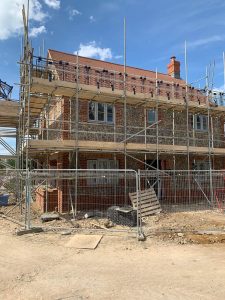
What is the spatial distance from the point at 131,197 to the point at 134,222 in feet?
9.31

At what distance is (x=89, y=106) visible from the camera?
631 inches

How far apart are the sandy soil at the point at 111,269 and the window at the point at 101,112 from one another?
24.6ft

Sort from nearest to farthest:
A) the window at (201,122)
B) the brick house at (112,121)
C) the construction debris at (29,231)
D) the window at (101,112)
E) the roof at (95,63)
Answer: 1. the construction debris at (29,231)
2. the brick house at (112,121)
3. the window at (101,112)
4. the roof at (95,63)
5. the window at (201,122)

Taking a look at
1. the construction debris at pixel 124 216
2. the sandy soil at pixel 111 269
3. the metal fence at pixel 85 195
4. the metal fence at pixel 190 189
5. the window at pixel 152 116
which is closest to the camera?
the sandy soil at pixel 111 269

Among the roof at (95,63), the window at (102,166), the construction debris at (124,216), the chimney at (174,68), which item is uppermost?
the chimney at (174,68)

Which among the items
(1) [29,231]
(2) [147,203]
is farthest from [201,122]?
(1) [29,231]

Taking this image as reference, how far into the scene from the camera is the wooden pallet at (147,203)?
1389 cm

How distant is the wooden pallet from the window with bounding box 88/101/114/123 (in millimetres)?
4080

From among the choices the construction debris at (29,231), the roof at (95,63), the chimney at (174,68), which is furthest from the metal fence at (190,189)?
the chimney at (174,68)

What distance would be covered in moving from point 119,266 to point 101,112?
1007 cm

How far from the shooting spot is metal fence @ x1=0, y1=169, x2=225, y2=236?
12.0 metres

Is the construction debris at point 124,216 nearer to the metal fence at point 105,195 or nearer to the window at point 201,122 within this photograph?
the metal fence at point 105,195

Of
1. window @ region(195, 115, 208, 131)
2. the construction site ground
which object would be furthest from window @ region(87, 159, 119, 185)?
window @ region(195, 115, 208, 131)

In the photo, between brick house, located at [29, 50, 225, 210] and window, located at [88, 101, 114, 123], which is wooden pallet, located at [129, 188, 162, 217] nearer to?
brick house, located at [29, 50, 225, 210]
